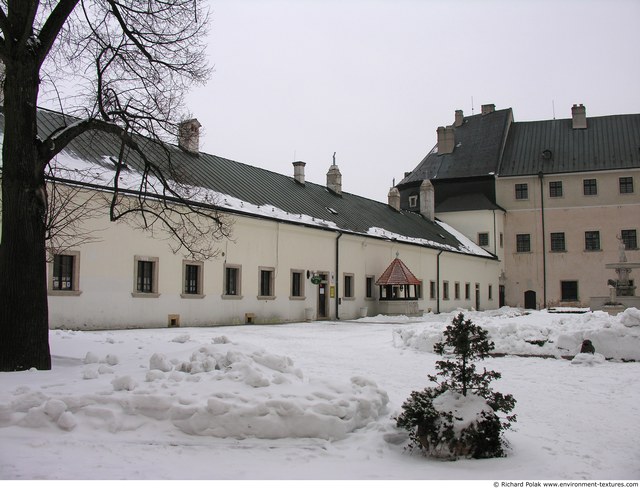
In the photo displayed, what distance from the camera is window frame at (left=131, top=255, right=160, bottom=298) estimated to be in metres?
22.0

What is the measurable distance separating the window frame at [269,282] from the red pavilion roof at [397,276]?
9104 mm

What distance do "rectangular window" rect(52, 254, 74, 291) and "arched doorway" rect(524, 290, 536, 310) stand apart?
4058 cm

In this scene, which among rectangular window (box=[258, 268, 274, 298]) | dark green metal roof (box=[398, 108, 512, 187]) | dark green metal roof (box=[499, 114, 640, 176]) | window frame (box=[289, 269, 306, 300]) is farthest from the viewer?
dark green metal roof (box=[398, 108, 512, 187])

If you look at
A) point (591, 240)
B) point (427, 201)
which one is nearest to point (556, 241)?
point (591, 240)

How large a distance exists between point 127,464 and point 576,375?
9355 mm

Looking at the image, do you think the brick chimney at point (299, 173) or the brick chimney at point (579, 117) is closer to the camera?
the brick chimney at point (299, 173)

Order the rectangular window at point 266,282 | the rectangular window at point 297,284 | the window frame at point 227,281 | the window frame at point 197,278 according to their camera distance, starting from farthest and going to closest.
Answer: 1. the rectangular window at point 297,284
2. the rectangular window at point 266,282
3. the window frame at point 227,281
4. the window frame at point 197,278

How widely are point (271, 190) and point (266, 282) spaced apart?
6.00 metres

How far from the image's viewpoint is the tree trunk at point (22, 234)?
925cm

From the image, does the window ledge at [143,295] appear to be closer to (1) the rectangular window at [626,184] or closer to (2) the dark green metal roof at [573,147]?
(2) the dark green metal roof at [573,147]

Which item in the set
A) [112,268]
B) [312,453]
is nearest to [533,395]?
[312,453]

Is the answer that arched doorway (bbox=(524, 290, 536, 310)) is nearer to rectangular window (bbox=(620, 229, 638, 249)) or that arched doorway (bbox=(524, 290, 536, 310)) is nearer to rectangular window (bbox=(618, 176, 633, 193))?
rectangular window (bbox=(620, 229, 638, 249))

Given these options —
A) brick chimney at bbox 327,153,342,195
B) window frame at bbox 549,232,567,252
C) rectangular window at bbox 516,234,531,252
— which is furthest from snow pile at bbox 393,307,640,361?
rectangular window at bbox 516,234,531,252

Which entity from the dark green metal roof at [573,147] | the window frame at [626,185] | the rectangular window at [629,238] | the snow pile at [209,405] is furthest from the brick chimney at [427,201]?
the snow pile at [209,405]
